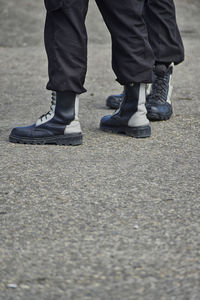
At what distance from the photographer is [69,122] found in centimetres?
324

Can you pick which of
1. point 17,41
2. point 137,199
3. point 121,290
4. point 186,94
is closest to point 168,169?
point 137,199

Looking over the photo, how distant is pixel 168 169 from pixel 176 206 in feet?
1.53

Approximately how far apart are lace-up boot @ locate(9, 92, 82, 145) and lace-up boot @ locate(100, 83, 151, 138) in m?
0.28

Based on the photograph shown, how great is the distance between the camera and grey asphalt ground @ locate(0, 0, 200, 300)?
185 cm

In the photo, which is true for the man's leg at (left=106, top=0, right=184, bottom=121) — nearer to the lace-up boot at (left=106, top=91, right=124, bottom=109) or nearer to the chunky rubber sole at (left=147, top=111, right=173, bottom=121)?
the chunky rubber sole at (left=147, top=111, right=173, bottom=121)

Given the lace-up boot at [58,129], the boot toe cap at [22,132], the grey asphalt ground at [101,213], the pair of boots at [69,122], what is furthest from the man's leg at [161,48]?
the boot toe cap at [22,132]

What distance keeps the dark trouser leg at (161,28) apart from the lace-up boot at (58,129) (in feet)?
2.62

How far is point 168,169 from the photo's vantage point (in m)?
2.85

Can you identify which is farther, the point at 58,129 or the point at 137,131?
the point at 137,131

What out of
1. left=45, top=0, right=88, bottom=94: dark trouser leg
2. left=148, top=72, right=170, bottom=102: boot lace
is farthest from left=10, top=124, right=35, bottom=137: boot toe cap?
left=148, top=72, right=170, bottom=102: boot lace

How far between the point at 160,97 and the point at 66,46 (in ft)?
2.94

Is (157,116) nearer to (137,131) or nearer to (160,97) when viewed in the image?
(160,97)

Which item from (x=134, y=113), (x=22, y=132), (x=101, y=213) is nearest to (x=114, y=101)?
(x=134, y=113)

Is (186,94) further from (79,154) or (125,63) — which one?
(79,154)
